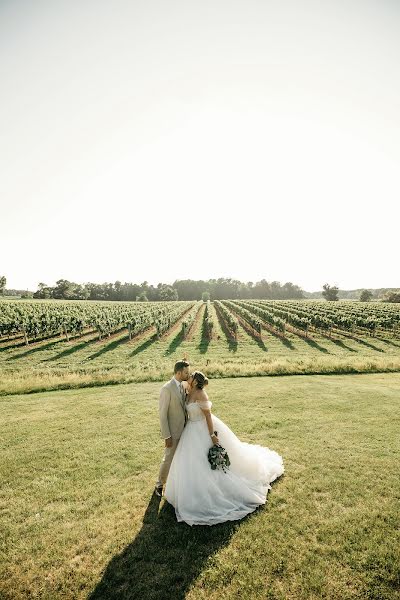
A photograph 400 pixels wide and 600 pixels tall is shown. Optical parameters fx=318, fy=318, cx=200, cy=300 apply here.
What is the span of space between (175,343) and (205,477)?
26.3 metres

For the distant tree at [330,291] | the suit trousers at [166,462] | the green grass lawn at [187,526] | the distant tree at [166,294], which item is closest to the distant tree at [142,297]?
the distant tree at [166,294]

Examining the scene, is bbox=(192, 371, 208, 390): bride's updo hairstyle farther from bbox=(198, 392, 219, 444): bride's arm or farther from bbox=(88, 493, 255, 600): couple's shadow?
bbox=(88, 493, 255, 600): couple's shadow

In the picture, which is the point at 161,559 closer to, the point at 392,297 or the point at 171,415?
the point at 171,415

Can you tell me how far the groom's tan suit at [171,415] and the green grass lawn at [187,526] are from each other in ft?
3.20

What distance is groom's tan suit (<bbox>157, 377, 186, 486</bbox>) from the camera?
5.78m

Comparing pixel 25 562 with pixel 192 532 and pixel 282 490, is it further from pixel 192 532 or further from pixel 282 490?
pixel 282 490

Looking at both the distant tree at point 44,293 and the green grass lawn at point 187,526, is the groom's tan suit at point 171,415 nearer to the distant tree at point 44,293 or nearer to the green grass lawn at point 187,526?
the green grass lawn at point 187,526

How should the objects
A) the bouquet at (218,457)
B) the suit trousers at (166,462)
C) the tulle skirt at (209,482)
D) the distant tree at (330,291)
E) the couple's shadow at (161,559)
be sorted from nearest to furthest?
the couple's shadow at (161,559) → the tulle skirt at (209,482) → the bouquet at (218,457) → the suit trousers at (166,462) → the distant tree at (330,291)

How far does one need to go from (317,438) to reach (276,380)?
20.3 ft

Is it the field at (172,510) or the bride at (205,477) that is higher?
the bride at (205,477)

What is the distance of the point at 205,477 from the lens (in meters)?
5.65

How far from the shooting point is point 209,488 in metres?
5.62

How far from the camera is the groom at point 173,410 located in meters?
5.78

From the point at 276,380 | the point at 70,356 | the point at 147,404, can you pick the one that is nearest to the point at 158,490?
the point at 147,404
